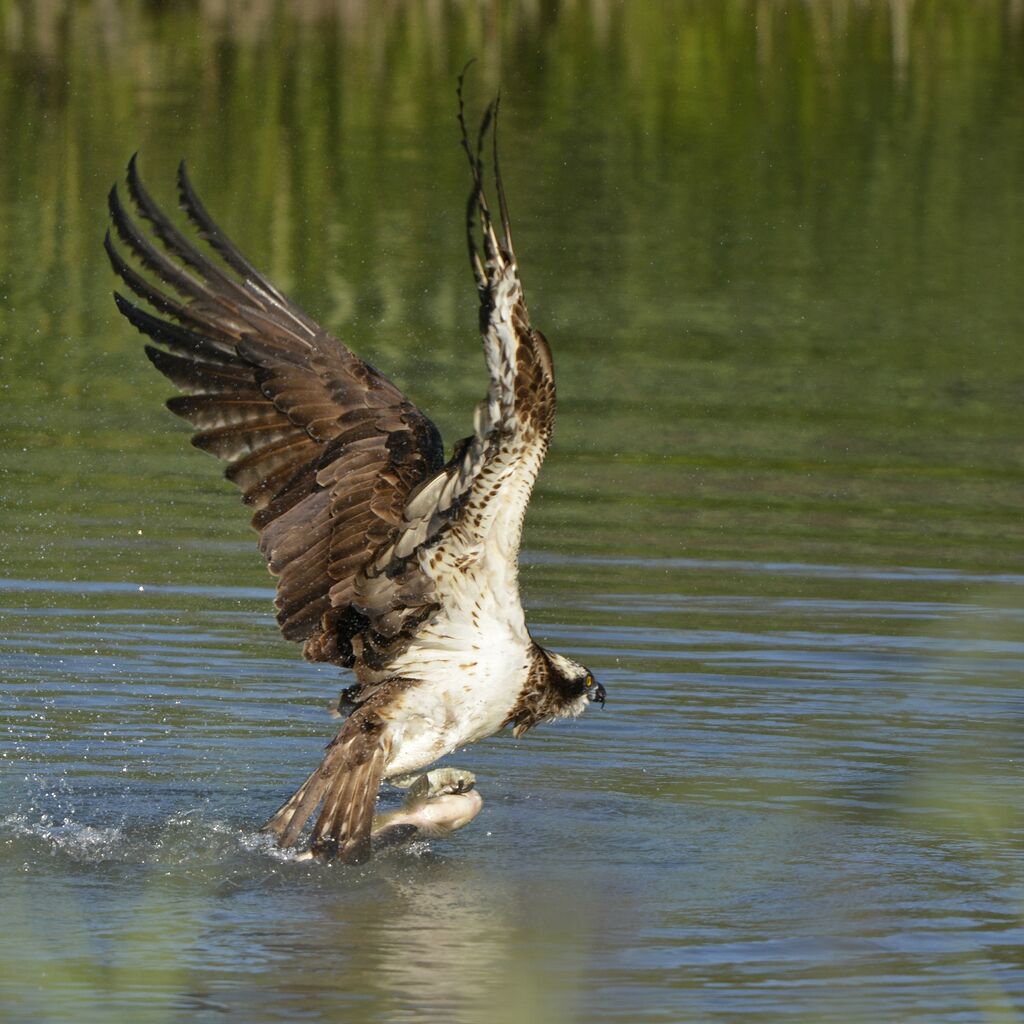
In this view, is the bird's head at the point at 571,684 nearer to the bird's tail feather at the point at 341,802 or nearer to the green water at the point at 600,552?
the green water at the point at 600,552

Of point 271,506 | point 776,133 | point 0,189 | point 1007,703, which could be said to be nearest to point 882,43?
point 776,133

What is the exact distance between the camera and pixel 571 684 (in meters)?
7.50

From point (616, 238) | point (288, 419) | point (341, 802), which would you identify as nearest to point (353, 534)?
point (288, 419)

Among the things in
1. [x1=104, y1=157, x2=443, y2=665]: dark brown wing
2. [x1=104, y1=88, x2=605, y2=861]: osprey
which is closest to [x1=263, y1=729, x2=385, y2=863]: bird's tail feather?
[x1=104, y1=88, x2=605, y2=861]: osprey

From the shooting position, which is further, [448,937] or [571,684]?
[571,684]

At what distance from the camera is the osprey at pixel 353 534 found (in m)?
7.09

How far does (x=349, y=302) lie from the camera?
16016mm

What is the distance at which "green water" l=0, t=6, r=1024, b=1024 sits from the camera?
6336mm

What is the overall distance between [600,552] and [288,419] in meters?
3.58

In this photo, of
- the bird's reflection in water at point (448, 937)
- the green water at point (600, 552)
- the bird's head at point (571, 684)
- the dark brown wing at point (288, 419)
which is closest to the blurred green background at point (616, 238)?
the green water at point (600, 552)

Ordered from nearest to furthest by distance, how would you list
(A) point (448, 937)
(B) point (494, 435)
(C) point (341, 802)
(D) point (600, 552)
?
(B) point (494, 435)
(A) point (448, 937)
(C) point (341, 802)
(D) point (600, 552)

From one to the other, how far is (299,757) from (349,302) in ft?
26.0

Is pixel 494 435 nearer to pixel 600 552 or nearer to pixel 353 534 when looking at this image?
pixel 353 534

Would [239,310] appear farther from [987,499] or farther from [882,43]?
[882,43]
